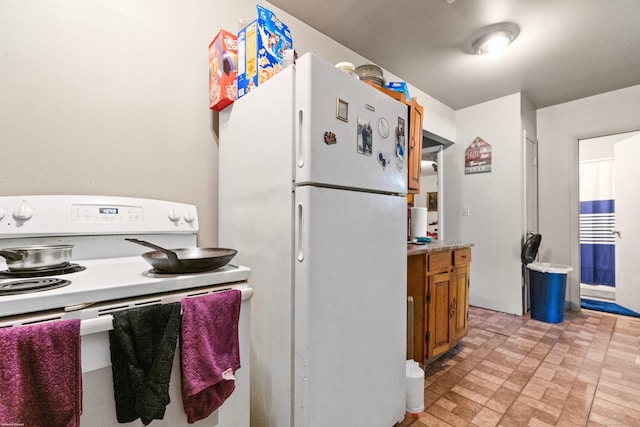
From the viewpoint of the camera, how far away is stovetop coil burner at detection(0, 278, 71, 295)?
2.18 ft

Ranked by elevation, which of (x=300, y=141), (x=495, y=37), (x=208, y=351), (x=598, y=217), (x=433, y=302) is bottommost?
(x=433, y=302)

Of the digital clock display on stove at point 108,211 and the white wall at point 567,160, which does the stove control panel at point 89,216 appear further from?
the white wall at point 567,160

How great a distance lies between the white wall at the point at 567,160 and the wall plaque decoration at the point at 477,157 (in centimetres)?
78

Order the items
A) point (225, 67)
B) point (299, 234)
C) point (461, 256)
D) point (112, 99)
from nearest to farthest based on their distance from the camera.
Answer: point (299, 234), point (112, 99), point (225, 67), point (461, 256)

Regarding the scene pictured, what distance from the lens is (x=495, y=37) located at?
211 cm

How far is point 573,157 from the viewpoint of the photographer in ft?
11.0

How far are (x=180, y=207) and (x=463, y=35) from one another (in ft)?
7.62

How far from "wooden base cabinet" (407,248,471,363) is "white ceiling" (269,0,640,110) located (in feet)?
5.36

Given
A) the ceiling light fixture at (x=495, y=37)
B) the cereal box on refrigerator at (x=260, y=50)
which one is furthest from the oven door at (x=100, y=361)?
the ceiling light fixture at (x=495, y=37)

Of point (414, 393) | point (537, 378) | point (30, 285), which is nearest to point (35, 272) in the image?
point (30, 285)

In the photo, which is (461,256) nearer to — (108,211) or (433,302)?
(433,302)

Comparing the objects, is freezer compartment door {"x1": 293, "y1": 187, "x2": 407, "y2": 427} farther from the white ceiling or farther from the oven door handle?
the white ceiling

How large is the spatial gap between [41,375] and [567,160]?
15.0ft

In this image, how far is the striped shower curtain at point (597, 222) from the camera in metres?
4.33
